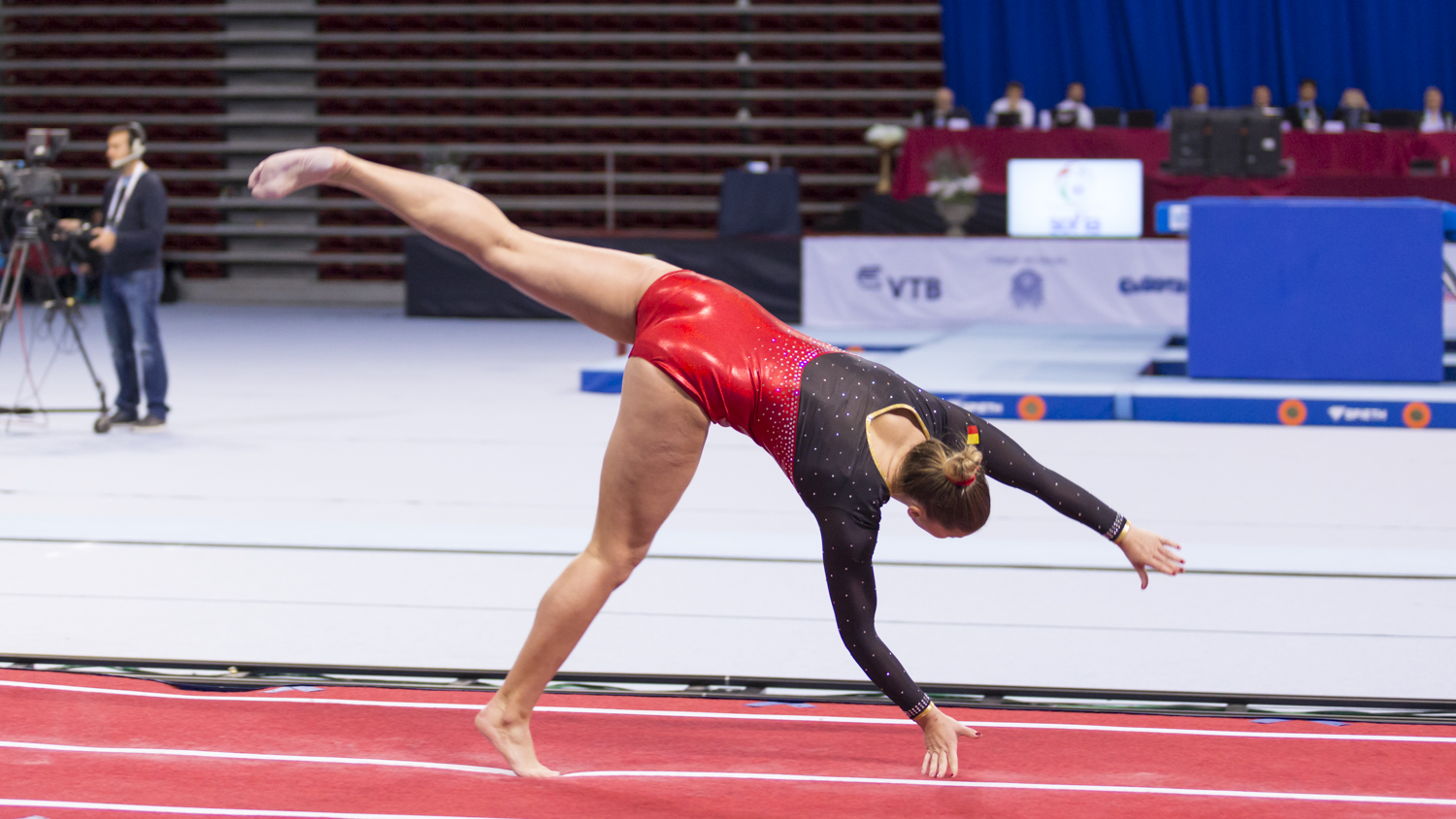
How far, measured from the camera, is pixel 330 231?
15.2 m

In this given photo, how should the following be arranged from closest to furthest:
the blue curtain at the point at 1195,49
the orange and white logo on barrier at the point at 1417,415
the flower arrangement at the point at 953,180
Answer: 1. the orange and white logo on barrier at the point at 1417,415
2. the flower arrangement at the point at 953,180
3. the blue curtain at the point at 1195,49

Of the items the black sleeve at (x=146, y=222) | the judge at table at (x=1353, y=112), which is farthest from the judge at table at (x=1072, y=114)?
the black sleeve at (x=146, y=222)

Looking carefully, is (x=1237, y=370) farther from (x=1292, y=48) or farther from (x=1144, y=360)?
(x=1292, y=48)

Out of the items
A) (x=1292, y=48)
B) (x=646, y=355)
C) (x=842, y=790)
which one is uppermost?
(x=1292, y=48)

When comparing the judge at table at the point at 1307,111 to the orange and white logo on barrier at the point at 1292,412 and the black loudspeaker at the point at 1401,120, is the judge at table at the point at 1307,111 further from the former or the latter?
the orange and white logo on barrier at the point at 1292,412

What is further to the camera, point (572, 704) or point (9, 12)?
point (9, 12)

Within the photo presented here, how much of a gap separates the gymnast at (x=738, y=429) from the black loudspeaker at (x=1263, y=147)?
750cm

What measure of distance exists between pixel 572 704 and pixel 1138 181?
8.64 meters

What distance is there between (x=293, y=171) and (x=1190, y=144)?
805 cm

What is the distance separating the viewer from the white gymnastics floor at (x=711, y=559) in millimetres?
3428

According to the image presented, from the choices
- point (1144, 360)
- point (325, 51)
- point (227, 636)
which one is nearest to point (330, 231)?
point (325, 51)

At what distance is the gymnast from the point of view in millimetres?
2459

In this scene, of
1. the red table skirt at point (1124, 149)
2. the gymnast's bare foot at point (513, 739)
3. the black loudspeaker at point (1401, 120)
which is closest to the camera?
the gymnast's bare foot at point (513, 739)

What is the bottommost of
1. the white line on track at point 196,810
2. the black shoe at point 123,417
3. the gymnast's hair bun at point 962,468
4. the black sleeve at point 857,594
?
the white line on track at point 196,810
